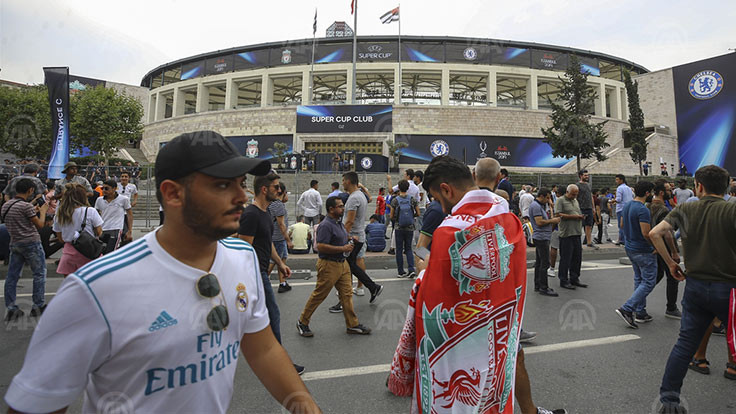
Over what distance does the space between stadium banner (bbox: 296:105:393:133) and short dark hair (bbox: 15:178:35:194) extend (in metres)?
29.5

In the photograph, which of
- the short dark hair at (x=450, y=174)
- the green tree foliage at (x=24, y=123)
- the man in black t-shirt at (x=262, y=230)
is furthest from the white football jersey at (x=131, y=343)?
the green tree foliage at (x=24, y=123)

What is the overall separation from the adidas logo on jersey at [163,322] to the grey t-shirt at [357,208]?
16.2ft

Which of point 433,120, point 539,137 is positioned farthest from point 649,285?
point 539,137

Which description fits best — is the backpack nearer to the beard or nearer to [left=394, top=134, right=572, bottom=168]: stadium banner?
the beard

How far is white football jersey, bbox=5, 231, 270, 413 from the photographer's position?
96 centimetres

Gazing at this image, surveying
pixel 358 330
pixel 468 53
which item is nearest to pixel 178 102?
pixel 468 53

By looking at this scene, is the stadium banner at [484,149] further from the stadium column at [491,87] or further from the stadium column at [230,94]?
the stadium column at [230,94]

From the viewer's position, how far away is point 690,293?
2959 mm

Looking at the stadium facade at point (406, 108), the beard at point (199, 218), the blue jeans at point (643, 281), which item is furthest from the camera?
the stadium facade at point (406, 108)

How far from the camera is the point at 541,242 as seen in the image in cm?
657

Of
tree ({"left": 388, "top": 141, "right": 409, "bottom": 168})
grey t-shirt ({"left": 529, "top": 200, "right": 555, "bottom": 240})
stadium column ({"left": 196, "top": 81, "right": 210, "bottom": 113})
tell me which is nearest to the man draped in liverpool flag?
grey t-shirt ({"left": 529, "top": 200, "right": 555, "bottom": 240})

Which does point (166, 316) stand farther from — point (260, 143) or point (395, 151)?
point (260, 143)

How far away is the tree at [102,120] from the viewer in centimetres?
3080

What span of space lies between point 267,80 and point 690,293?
4102 cm
